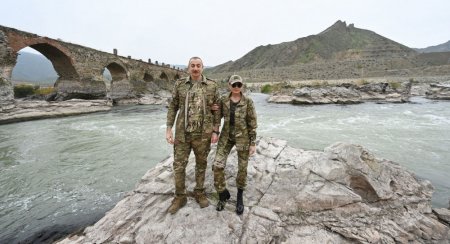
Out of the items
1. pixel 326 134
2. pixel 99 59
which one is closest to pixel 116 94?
pixel 99 59

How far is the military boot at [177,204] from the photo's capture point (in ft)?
13.4

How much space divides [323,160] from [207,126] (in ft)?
8.39

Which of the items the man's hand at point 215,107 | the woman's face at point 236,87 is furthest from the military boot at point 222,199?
the woman's face at point 236,87

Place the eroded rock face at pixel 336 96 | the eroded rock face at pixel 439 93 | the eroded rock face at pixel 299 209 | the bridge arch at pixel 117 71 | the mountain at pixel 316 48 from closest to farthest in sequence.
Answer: the eroded rock face at pixel 299 209 < the eroded rock face at pixel 336 96 < the eroded rock face at pixel 439 93 < the bridge arch at pixel 117 71 < the mountain at pixel 316 48

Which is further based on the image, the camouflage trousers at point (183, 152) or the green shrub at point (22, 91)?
the green shrub at point (22, 91)

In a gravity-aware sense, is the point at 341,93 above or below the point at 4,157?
above

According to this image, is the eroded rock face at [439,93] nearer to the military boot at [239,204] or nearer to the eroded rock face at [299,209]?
the eroded rock face at [299,209]

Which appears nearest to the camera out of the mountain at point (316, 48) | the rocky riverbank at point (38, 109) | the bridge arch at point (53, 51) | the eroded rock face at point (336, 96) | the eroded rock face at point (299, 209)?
the eroded rock face at point (299, 209)

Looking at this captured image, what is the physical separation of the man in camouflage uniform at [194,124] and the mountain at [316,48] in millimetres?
126449

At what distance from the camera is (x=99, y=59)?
102ft

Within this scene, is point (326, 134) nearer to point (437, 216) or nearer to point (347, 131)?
point (347, 131)

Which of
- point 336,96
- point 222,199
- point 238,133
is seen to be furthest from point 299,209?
point 336,96

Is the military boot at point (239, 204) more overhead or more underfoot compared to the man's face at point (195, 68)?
more underfoot

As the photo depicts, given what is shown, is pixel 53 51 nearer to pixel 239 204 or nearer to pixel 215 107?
pixel 215 107
